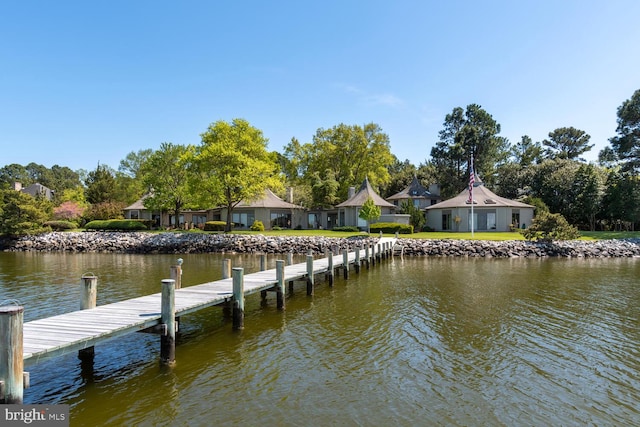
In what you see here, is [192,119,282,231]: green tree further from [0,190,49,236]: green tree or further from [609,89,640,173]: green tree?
[609,89,640,173]: green tree

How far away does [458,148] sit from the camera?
56562mm

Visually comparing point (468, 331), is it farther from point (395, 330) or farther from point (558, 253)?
point (558, 253)

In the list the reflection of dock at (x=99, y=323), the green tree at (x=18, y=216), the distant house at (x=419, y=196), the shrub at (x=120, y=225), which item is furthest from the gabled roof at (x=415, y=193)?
the green tree at (x=18, y=216)

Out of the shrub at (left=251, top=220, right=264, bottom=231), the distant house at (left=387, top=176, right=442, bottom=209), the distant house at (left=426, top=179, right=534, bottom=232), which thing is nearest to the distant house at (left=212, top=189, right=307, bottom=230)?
the shrub at (left=251, top=220, right=264, bottom=231)

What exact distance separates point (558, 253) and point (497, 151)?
2938 centimetres

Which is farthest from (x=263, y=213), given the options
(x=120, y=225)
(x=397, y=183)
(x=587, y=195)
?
(x=587, y=195)

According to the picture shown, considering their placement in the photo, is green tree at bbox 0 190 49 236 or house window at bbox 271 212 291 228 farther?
house window at bbox 271 212 291 228

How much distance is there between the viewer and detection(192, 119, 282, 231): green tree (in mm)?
39438

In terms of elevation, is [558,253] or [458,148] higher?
[458,148]

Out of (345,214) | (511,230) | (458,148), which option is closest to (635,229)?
(511,230)

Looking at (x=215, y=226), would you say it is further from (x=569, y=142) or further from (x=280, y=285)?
(x=569, y=142)

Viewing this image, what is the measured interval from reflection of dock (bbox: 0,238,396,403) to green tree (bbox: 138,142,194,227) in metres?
32.8

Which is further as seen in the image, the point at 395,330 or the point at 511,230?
the point at 511,230

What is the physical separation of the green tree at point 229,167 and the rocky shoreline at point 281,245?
4.30 meters
